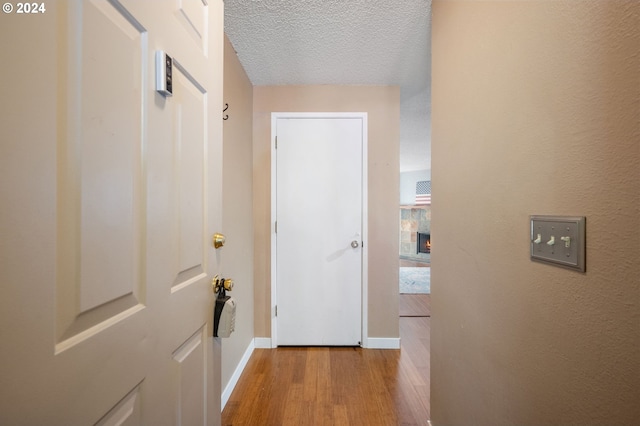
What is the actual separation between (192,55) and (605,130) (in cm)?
109

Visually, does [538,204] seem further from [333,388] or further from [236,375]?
[236,375]

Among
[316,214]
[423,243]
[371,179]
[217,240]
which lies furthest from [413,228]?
[217,240]

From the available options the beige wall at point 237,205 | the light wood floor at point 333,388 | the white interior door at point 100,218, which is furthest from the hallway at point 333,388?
the white interior door at point 100,218

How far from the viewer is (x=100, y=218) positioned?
18.9 inches

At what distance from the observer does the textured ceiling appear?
1481 mm

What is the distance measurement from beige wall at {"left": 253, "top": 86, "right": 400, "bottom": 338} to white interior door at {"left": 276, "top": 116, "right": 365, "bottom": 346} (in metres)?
0.11

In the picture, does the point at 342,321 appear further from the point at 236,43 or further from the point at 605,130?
the point at 236,43

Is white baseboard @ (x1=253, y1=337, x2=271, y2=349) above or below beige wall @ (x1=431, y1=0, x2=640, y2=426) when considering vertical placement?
below

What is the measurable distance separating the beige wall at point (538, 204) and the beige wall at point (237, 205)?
1.33m

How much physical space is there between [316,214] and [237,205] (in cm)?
75

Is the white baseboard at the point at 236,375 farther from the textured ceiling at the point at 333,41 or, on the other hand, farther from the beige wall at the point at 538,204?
the textured ceiling at the point at 333,41

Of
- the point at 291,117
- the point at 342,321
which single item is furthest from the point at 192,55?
the point at 342,321

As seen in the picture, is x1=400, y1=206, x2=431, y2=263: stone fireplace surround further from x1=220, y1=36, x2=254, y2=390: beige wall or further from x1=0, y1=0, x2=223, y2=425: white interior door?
x1=0, y1=0, x2=223, y2=425: white interior door

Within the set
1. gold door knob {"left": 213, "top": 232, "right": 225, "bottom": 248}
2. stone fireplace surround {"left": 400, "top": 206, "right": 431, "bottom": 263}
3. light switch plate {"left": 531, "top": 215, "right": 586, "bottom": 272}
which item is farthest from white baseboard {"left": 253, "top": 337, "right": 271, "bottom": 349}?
stone fireplace surround {"left": 400, "top": 206, "right": 431, "bottom": 263}
